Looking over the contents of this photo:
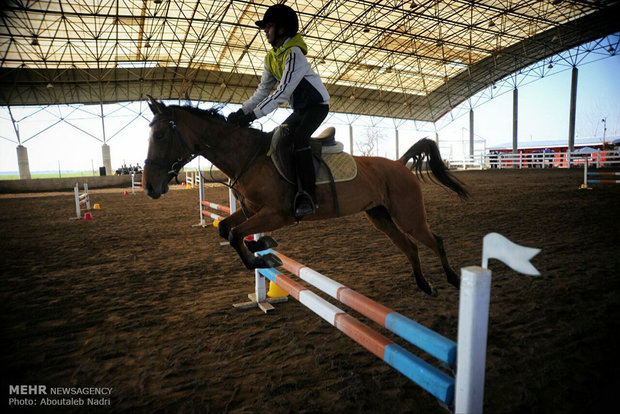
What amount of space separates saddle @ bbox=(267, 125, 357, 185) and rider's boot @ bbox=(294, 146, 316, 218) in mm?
64

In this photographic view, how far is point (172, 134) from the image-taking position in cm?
243

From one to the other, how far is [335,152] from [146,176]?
1500 mm

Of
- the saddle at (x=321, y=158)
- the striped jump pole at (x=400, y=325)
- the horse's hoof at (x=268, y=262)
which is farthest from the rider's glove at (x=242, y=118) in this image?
the striped jump pole at (x=400, y=325)

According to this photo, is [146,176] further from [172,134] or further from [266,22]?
[266,22]

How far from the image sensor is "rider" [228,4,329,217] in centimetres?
236

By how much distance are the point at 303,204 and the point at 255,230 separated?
0.41 m

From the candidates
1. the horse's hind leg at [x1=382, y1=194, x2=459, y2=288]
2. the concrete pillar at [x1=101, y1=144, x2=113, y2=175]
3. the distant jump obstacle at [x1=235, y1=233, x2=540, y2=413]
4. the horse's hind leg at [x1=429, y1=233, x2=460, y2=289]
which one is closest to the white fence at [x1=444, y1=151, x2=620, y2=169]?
the horse's hind leg at [x1=429, y1=233, x2=460, y2=289]

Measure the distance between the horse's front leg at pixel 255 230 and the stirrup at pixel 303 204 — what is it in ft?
0.46

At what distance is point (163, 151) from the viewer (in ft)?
7.80

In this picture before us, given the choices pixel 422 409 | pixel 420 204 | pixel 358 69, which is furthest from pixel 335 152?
pixel 358 69

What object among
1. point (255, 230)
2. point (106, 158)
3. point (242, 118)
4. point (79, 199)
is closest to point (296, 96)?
point (242, 118)

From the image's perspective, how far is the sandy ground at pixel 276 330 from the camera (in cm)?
177

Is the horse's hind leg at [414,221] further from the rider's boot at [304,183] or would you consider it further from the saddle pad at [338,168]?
the rider's boot at [304,183]

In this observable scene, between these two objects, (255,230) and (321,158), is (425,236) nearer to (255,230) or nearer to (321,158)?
(321,158)
